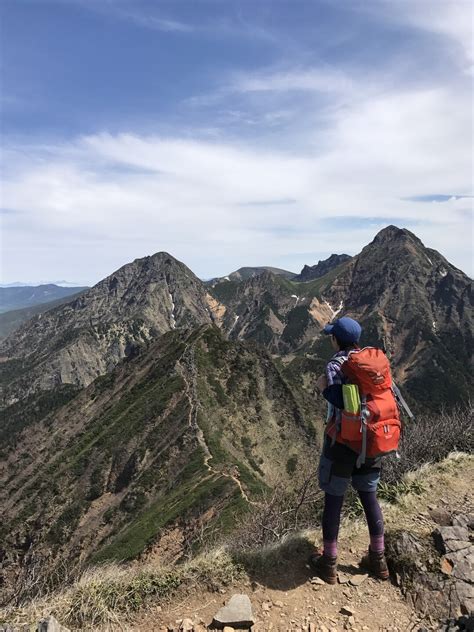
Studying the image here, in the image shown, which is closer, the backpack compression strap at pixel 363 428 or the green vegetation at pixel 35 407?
the backpack compression strap at pixel 363 428

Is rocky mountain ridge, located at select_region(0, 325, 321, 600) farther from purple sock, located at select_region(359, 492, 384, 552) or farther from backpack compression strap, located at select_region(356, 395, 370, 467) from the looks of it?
backpack compression strap, located at select_region(356, 395, 370, 467)

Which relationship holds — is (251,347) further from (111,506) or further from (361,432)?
(361,432)

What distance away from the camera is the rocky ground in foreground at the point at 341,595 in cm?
620

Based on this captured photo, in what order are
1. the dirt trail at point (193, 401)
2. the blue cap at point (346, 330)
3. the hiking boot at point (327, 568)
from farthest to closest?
the dirt trail at point (193, 401) < the blue cap at point (346, 330) < the hiking boot at point (327, 568)

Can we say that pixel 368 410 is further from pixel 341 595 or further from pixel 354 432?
pixel 341 595

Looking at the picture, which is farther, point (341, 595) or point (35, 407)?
point (35, 407)

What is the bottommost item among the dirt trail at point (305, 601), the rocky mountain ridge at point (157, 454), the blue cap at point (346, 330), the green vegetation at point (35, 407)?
the green vegetation at point (35, 407)

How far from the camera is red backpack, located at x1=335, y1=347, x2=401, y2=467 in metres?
6.73

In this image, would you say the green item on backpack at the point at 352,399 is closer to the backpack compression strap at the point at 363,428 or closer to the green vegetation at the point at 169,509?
the backpack compression strap at the point at 363,428

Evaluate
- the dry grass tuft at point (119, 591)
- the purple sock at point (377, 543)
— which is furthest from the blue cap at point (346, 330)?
the dry grass tuft at point (119, 591)

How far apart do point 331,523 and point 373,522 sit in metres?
0.71

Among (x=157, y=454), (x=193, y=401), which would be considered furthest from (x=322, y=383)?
(x=193, y=401)

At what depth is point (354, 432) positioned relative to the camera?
6766 mm

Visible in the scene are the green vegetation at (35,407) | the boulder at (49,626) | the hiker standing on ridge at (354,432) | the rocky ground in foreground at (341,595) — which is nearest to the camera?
the boulder at (49,626)
